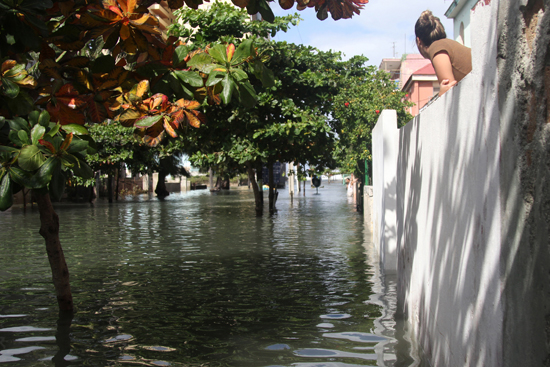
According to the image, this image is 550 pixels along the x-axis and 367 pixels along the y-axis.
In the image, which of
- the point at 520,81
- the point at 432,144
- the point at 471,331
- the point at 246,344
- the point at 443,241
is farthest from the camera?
the point at 246,344

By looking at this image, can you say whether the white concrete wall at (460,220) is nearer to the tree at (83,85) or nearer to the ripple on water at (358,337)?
the ripple on water at (358,337)

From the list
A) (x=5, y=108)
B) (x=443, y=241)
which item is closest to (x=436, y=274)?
(x=443, y=241)

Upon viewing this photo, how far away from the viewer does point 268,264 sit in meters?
9.12

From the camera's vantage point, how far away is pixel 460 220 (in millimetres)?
3234

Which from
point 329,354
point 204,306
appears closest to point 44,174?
point 329,354

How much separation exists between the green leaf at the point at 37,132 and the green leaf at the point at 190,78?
3.80ft

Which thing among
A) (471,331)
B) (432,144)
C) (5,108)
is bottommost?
(471,331)

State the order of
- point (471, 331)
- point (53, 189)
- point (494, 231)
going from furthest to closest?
point (53, 189) → point (471, 331) → point (494, 231)

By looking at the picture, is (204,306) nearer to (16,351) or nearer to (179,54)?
(16,351)

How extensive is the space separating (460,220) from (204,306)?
3606 millimetres

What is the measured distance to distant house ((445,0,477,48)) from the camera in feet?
81.1

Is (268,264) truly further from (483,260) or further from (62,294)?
(483,260)

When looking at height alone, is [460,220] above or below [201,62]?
below

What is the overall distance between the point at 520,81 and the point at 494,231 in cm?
65
